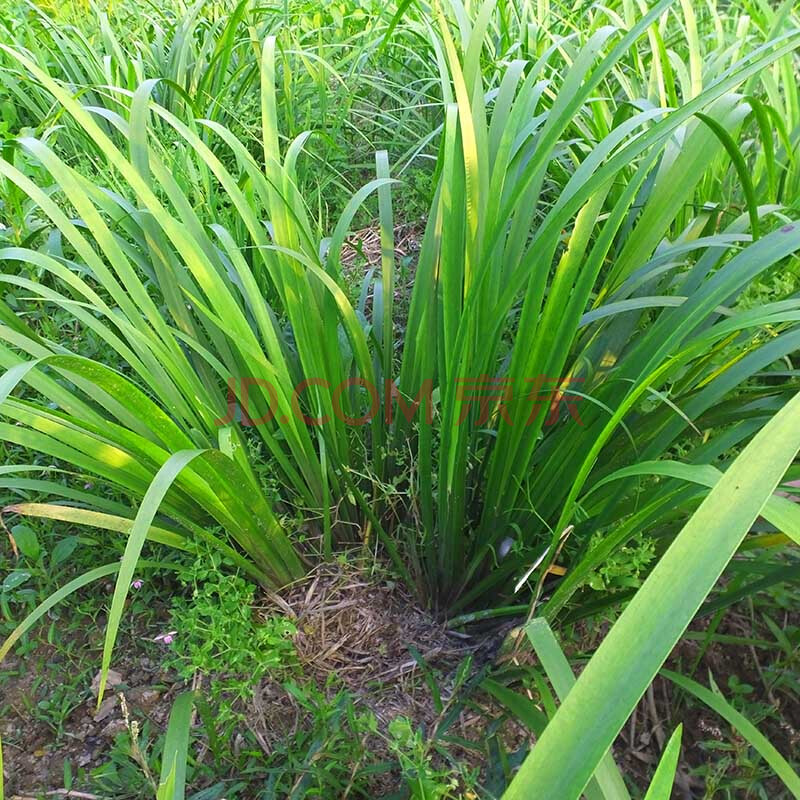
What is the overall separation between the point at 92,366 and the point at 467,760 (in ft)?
2.12

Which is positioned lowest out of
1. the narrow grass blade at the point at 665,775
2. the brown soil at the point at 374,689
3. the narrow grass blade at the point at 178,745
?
the brown soil at the point at 374,689

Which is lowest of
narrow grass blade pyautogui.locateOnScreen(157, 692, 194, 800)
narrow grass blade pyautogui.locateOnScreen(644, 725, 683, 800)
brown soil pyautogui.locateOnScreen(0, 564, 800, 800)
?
brown soil pyautogui.locateOnScreen(0, 564, 800, 800)

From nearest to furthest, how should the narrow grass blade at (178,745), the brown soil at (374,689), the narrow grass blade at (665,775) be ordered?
1. the narrow grass blade at (665,775)
2. the narrow grass blade at (178,745)
3. the brown soil at (374,689)

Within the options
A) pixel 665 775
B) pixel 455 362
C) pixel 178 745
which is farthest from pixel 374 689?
pixel 665 775

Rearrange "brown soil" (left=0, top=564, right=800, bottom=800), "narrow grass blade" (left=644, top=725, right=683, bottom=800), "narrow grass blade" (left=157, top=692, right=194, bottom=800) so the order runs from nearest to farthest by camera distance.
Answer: "narrow grass blade" (left=644, top=725, right=683, bottom=800)
"narrow grass blade" (left=157, top=692, right=194, bottom=800)
"brown soil" (left=0, top=564, right=800, bottom=800)

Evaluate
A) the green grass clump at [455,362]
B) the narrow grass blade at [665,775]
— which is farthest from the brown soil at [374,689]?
the narrow grass blade at [665,775]

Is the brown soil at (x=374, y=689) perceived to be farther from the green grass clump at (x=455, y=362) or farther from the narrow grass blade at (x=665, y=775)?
Answer: the narrow grass blade at (x=665, y=775)

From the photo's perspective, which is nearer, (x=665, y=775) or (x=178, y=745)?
(x=665, y=775)

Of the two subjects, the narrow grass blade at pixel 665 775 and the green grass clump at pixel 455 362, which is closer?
the narrow grass blade at pixel 665 775

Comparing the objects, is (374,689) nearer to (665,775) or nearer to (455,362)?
(455,362)

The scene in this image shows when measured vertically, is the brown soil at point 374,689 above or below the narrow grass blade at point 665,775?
below

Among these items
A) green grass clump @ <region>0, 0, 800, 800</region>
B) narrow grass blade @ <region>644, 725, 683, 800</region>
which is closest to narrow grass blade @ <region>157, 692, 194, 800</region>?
green grass clump @ <region>0, 0, 800, 800</region>

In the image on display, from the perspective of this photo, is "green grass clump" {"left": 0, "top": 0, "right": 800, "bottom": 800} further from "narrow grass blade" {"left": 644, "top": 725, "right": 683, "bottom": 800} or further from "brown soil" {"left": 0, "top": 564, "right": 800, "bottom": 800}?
"narrow grass blade" {"left": 644, "top": 725, "right": 683, "bottom": 800}

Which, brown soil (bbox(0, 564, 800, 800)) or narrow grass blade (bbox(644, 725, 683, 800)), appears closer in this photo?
narrow grass blade (bbox(644, 725, 683, 800))
